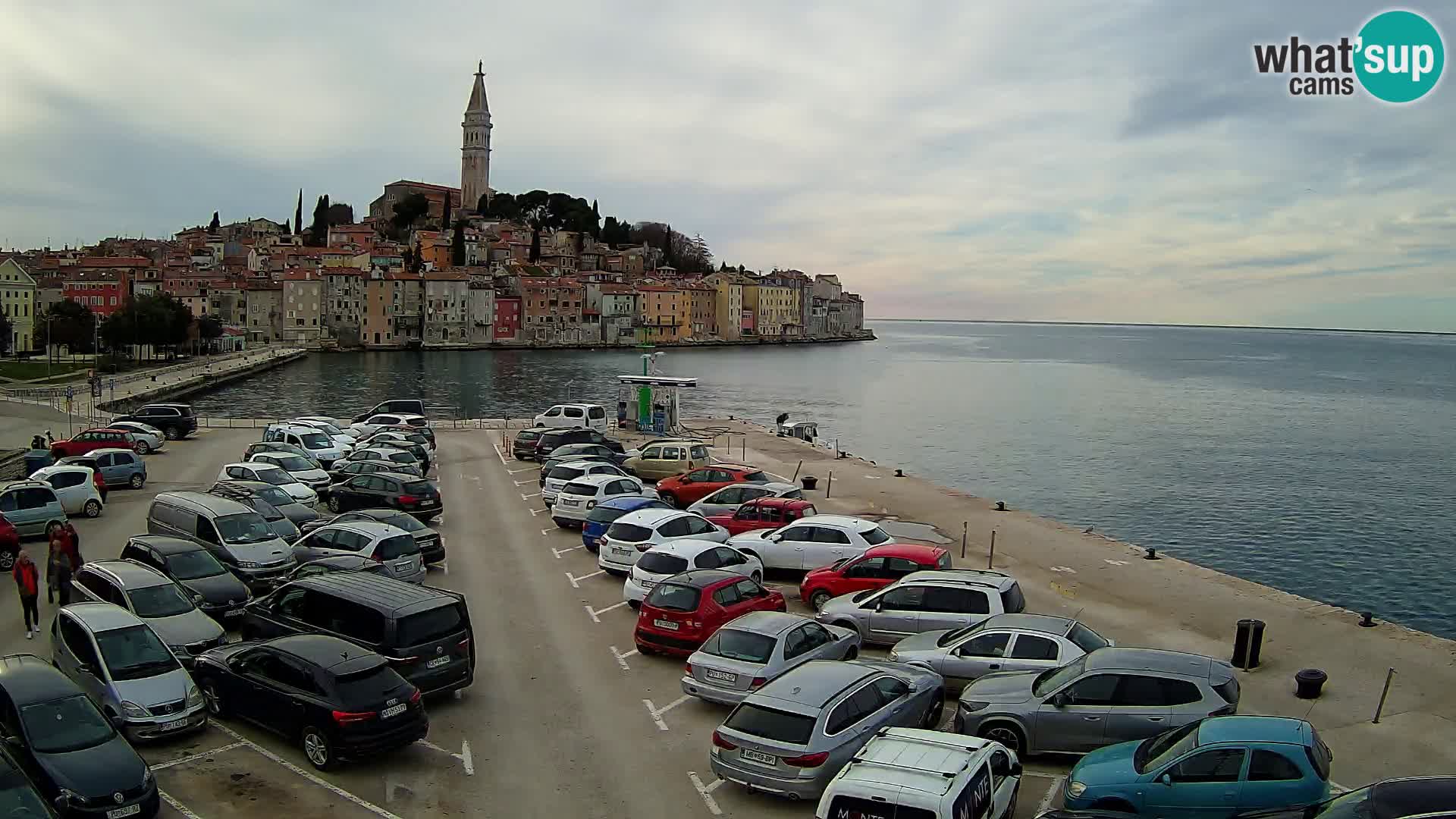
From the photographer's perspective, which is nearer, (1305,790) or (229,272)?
(1305,790)

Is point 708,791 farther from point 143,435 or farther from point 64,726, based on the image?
point 143,435

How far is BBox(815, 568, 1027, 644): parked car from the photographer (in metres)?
13.5

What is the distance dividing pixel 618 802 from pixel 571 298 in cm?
16372

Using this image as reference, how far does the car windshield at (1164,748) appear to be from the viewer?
8227 mm

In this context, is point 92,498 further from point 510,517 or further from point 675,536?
point 675,536

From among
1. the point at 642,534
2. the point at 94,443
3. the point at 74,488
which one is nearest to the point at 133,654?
the point at 642,534

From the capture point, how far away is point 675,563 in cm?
1568

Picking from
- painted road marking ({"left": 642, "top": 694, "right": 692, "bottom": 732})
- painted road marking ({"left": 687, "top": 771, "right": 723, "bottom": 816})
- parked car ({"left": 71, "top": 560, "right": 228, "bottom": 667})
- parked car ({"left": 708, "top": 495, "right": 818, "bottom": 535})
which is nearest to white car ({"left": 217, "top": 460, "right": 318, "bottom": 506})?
parked car ({"left": 708, "top": 495, "right": 818, "bottom": 535})

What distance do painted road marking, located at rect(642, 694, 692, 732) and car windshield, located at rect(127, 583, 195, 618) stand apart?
585cm

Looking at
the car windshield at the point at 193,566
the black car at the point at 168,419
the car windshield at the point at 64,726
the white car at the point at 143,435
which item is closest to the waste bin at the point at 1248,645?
the car windshield at the point at 64,726

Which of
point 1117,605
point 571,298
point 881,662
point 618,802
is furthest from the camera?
point 571,298

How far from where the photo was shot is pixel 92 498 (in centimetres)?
2191

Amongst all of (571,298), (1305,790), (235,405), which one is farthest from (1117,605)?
(571,298)

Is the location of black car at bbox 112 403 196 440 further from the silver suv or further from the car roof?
the silver suv
